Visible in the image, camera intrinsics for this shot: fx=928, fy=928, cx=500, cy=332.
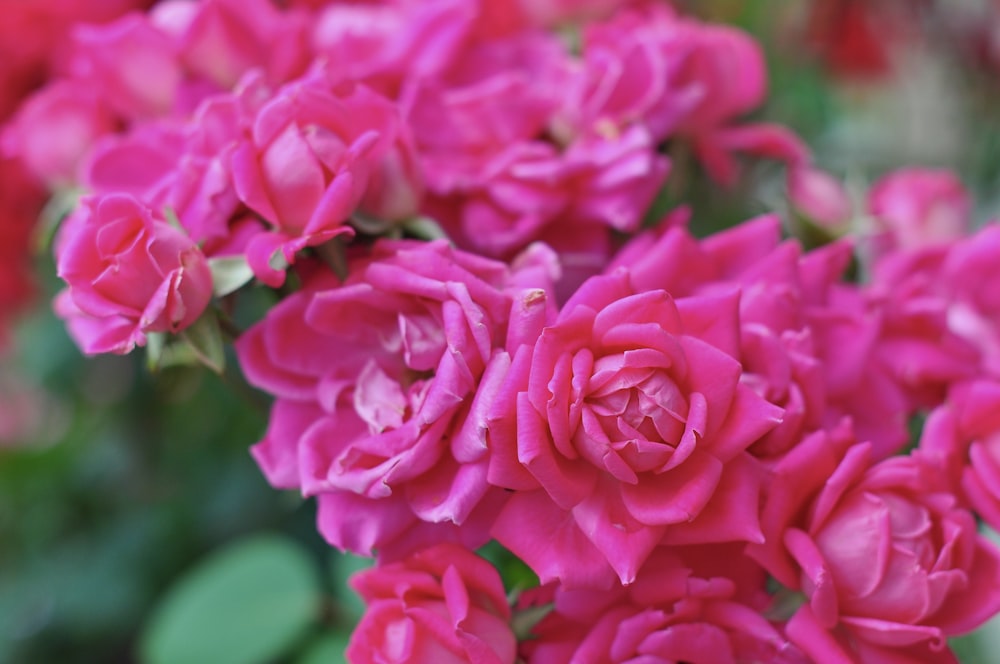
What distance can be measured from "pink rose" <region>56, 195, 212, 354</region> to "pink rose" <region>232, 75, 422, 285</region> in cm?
2

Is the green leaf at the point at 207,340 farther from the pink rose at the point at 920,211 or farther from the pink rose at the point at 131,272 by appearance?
the pink rose at the point at 920,211

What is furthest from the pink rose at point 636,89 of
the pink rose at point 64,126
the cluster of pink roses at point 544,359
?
the pink rose at point 64,126

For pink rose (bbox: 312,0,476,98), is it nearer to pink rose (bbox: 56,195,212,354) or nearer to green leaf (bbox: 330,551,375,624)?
pink rose (bbox: 56,195,212,354)

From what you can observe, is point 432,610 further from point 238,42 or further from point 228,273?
point 238,42

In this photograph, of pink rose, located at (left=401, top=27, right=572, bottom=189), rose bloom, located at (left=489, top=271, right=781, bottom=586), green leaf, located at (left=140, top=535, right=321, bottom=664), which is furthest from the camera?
green leaf, located at (left=140, top=535, right=321, bottom=664)

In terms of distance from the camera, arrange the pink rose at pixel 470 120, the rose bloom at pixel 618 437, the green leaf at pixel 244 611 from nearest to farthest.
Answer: the rose bloom at pixel 618 437, the pink rose at pixel 470 120, the green leaf at pixel 244 611

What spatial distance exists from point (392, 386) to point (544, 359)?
0.22 feet

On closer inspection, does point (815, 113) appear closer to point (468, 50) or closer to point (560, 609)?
point (468, 50)

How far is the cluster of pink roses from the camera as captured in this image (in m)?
0.27

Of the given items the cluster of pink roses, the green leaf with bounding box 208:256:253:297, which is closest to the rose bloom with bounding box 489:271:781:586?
the cluster of pink roses

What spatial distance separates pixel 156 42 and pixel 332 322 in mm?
186

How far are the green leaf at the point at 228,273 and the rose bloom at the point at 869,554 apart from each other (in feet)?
0.61

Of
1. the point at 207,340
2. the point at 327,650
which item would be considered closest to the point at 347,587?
the point at 327,650

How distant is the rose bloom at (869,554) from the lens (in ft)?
0.95
